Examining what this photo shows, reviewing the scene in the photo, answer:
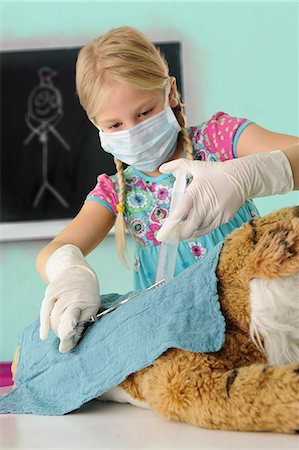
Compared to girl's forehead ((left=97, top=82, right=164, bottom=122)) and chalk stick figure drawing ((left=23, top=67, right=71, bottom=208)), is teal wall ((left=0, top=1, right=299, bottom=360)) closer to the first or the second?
chalk stick figure drawing ((left=23, top=67, right=71, bottom=208))

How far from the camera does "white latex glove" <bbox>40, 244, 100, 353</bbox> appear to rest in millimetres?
1136

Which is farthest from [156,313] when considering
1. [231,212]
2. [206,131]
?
[206,131]

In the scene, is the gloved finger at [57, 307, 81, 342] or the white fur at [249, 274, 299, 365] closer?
the white fur at [249, 274, 299, 365]

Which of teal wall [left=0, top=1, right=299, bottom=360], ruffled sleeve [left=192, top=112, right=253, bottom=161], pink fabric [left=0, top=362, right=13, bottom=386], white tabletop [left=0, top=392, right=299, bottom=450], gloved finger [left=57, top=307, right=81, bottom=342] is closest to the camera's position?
white tabletop [left=0, top=392, right=299, bottom=450]

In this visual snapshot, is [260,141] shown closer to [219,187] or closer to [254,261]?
[219,187]

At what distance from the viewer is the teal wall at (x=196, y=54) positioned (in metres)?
3.25

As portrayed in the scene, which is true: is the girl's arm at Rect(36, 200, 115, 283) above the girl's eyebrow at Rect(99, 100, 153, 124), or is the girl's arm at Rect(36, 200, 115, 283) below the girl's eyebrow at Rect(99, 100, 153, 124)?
below

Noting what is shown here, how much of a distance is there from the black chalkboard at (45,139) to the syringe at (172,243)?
6.76ft

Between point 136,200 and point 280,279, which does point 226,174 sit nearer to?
point 280,279

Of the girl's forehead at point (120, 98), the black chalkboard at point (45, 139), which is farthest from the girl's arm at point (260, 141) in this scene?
the black chalkboard at point (45, 139)

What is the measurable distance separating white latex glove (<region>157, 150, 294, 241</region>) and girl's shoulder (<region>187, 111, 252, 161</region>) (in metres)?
0.26

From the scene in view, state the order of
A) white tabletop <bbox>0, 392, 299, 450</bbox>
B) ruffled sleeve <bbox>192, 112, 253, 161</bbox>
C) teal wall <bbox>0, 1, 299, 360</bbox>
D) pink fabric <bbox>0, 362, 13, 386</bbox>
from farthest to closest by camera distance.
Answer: teal wall <bbox>0, 1, 299, 360</bbox> → pink fabric <bbox>0, 362, 13, 386</bbox> → ruffled sleeve <bbox>192, 112, 253, 161</bbox> → white tabletop <bbox>0, 392, 299, 450</bbox>

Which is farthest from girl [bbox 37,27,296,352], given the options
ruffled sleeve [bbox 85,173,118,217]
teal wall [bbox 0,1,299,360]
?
teal wall [bbox 0,1,299,360]

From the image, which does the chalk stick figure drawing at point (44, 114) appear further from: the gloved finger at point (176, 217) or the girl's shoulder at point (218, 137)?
the gloved finger at point (176, 217)
